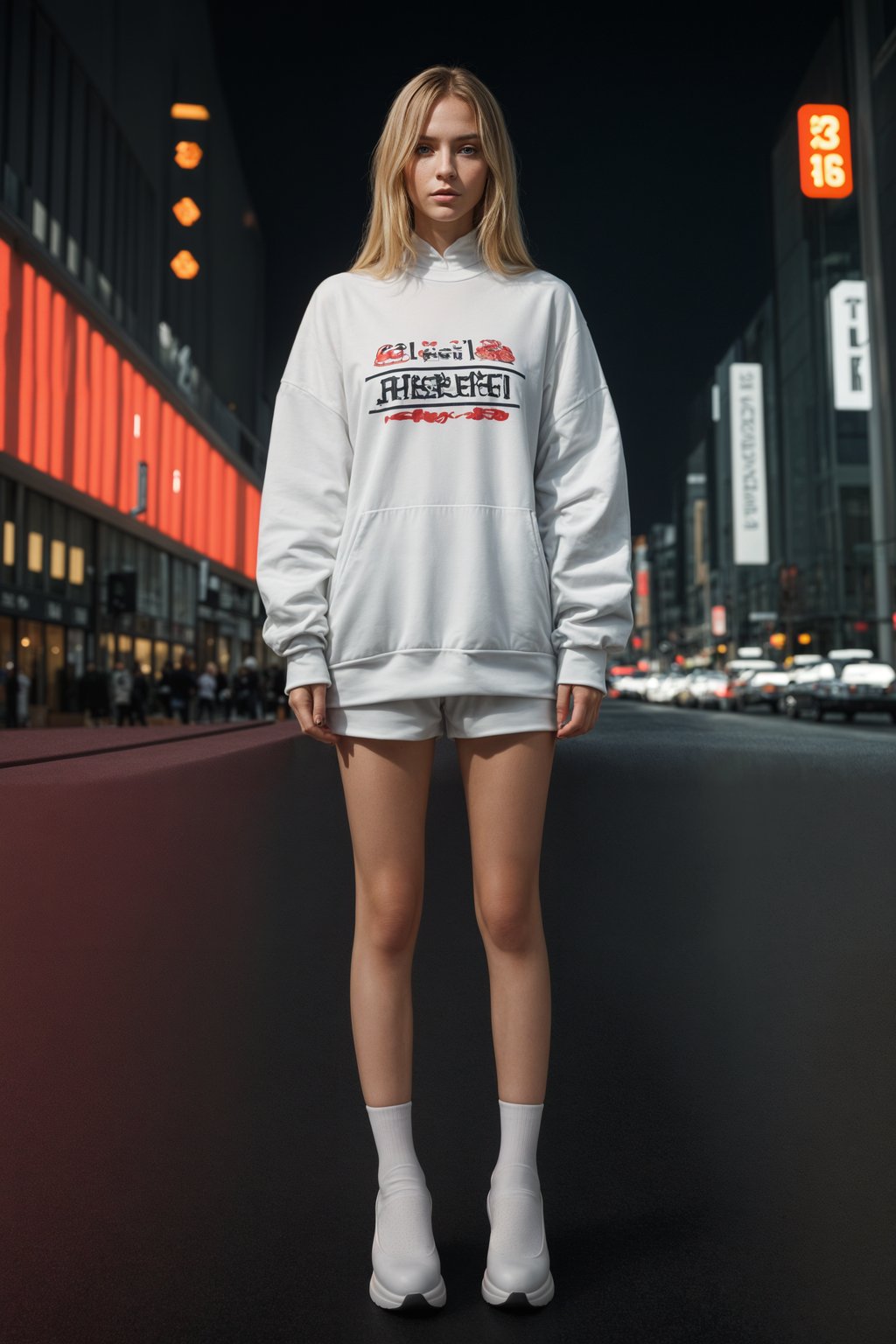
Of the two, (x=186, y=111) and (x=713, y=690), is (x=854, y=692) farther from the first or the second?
(x=186, y=111)

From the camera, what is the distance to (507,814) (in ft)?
7.70

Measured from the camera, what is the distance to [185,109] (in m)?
45.2

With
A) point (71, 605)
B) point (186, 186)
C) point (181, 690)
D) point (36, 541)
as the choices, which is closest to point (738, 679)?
point (181, 690)

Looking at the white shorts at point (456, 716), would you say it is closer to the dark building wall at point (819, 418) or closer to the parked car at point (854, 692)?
the parked car at point (854, 692)

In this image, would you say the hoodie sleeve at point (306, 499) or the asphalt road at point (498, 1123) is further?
the hoodie sleeve at point (306, 499)

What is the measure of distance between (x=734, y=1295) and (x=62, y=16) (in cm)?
3753

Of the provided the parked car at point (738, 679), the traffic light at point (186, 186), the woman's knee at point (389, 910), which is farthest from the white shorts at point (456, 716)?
the traffic light at point (186, 186)

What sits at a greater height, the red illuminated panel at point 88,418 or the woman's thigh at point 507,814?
the red illuminated panel at point 88,418

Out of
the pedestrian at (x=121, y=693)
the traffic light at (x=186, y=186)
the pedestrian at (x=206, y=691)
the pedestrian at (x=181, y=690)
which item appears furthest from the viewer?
the traffic light at (x=186, y=186)

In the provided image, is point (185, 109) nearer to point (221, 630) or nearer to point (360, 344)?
point (221, 630)

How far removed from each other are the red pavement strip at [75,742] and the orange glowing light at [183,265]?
93.9 feet

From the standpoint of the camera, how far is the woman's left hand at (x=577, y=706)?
2.31 metres

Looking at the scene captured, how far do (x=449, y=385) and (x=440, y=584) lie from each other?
0.38 metres

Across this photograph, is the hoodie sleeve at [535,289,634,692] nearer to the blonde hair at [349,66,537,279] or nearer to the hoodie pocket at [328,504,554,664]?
the hoodie pocket at [328,504,554,664]
